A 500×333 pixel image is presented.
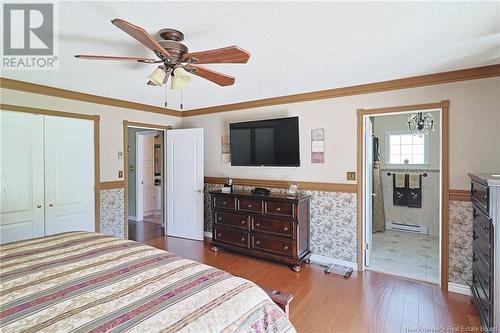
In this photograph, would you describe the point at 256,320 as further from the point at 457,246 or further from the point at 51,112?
the point at 51,112

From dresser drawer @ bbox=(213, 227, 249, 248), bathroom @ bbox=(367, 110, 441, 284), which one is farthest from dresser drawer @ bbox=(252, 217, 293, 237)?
bathroom @ bbox=(367, 110, 441, 284)

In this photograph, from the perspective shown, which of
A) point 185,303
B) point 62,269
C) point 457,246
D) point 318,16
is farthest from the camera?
point 457,246

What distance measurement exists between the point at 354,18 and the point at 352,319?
2.36 m

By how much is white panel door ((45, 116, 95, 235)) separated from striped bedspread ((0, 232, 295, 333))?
1.70m

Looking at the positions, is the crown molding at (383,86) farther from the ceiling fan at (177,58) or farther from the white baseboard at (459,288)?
the white baseboard at (459,288)

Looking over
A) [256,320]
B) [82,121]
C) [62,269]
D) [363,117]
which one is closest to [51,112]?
[82,121]

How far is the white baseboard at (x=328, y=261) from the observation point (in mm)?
3213

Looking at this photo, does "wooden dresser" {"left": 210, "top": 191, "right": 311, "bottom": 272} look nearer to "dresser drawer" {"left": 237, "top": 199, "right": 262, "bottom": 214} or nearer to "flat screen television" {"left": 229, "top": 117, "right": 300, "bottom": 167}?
"dresser drawer" {"left": 237, "top": 199, "right": 262, "bottom": 214}

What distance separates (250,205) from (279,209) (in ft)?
1.46

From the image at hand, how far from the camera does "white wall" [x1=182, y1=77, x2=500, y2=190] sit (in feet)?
A: 8.20

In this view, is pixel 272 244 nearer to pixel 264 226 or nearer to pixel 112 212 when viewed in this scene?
pixel 264 226

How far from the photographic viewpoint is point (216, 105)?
4301 millimetres

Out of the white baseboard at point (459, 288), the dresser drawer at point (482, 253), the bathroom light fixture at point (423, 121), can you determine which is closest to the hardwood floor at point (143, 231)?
the white baseboard at point (459, 288)

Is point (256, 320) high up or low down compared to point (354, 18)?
down
